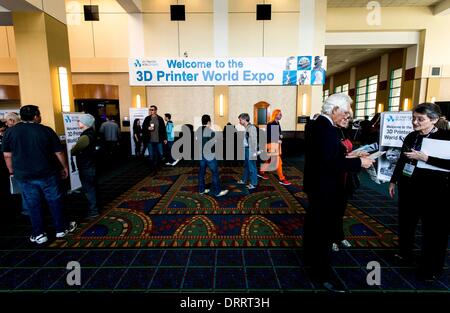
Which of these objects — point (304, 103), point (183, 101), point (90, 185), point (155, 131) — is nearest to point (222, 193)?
point (90, 185)

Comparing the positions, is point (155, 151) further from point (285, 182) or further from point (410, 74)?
point (410, 74)

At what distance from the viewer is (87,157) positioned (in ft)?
11.4

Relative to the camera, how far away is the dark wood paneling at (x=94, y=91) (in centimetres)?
874

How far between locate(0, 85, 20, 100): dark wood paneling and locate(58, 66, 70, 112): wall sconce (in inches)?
248

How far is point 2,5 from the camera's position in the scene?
4.12 m

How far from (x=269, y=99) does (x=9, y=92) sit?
9.84 meters

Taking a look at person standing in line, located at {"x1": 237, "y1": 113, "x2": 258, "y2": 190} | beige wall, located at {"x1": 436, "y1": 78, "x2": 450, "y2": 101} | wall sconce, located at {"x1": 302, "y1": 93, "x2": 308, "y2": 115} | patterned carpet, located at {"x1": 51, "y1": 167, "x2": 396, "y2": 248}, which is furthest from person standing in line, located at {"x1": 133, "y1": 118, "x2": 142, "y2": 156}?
beige wall, located at {"x1": 436, "y1": 78, "x2": 450, "y2": 101}

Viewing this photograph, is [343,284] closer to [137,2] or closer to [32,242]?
[32,242]

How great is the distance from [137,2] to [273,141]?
749 centimetres

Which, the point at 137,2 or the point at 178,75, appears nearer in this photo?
the point at 178,75

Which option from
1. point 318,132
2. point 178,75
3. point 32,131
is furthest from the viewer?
point 178,75

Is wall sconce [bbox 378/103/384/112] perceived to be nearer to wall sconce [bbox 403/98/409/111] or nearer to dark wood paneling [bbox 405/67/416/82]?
wall sconce [bbox 403/98/409/111]

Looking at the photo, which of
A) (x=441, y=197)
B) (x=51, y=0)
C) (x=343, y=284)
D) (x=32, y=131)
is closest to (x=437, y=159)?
(x=441, y=197)

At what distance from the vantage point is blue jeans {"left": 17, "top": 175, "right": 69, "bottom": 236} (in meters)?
2.81
